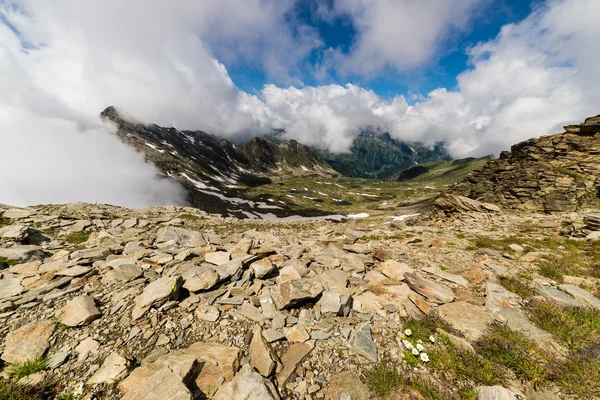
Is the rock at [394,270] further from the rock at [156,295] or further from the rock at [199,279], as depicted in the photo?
the rock at [156,295]

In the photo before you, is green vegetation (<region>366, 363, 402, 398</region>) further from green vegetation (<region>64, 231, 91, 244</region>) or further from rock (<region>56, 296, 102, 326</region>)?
green vegetation (<region>64, 231, 91, 244</region>)

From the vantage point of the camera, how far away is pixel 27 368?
480 cm

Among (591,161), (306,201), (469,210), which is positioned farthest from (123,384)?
(306,201)

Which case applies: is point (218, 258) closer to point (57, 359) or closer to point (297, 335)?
point (57, 359)

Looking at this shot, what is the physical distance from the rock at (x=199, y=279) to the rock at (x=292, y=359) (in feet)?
12.5

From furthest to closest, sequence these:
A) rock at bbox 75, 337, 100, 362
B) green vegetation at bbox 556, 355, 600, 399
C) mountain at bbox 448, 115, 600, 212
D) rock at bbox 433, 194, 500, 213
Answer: rock at bbox 433, 194, 500, 213 < mountain at bbox 448, 115, 600, 212 < rock at bbox 75, 337, 100, 362 < green vegetation at bbox 556, 355, 600, 399

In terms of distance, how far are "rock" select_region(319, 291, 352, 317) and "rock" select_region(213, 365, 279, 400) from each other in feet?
9.08

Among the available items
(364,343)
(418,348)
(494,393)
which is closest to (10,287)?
(364,343)

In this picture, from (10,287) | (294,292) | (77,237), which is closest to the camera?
(294,292)

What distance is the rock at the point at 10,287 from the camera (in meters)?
8.29

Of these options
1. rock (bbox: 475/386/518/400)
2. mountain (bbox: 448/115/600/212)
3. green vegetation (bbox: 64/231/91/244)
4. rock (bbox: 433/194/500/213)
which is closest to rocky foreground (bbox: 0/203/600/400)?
rock (bbox: 475/386/518/400)

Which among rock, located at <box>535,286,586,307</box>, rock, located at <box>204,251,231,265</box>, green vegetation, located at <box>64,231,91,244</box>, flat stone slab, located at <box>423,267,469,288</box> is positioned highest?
rock, located at <box>204,251,231,265</box>

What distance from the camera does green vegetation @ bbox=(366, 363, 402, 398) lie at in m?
4.37

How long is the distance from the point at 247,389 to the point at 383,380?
2778mm
